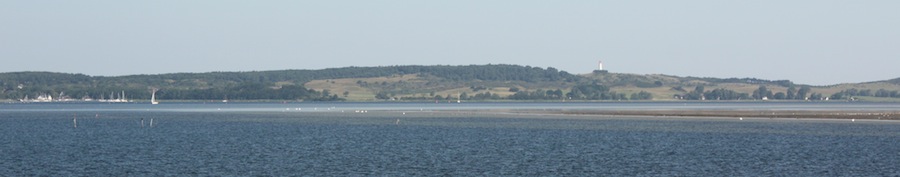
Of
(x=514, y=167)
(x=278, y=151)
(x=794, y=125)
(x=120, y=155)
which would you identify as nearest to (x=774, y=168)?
(x=514, y=167)

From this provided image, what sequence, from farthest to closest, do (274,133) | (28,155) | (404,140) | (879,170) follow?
(274,133), (404,140), (28,155), (879,170)

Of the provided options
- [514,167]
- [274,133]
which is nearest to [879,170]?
[514,167]

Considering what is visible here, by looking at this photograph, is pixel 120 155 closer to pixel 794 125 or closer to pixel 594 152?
pixel 594 152

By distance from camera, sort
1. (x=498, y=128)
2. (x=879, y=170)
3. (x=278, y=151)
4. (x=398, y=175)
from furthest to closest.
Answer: (x=498, y=128), (x=278, y=151), (x=879, y=170), (x=398, y=175)

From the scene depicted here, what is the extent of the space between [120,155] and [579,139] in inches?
1168

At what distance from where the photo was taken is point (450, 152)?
61.2 m

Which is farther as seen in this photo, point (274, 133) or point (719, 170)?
point (274, 133)

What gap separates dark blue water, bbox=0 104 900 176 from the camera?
4934cm

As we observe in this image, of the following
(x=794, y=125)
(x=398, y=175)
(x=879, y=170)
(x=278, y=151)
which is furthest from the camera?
(x=794, y=125)

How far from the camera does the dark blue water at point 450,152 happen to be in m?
49.3

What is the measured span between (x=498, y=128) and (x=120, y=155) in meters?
42.8

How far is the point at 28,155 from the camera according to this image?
188ft

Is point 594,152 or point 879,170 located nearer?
point 879,170

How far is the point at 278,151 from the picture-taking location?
61.5 metres
